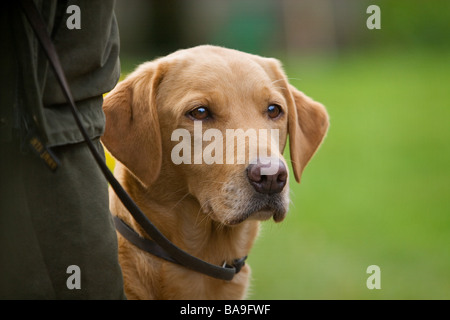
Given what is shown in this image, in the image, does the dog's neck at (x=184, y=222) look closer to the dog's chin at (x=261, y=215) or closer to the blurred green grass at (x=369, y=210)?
the dog's chin at (x=261, y=215)

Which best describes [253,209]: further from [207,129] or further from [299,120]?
[299,120]

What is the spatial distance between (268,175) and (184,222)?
638 millimetres

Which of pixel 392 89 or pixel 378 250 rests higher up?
pixel 378 250

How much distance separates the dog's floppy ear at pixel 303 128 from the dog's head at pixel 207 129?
0.47 ft

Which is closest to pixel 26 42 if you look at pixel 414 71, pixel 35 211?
pixel 35 211

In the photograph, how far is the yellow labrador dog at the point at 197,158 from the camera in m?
3.28

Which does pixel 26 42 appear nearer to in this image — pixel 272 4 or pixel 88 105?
pixel 88 105

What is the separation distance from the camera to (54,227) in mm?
2357

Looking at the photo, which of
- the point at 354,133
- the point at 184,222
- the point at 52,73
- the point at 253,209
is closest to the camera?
the point at 52,73

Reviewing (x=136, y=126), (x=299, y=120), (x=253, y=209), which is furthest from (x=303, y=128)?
(x=136, y=126)

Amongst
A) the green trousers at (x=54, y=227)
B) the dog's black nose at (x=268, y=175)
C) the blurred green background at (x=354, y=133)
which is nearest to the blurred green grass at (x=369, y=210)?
the blurred green background at (x=354, y=133)

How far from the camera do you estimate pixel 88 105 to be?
2510 mm
